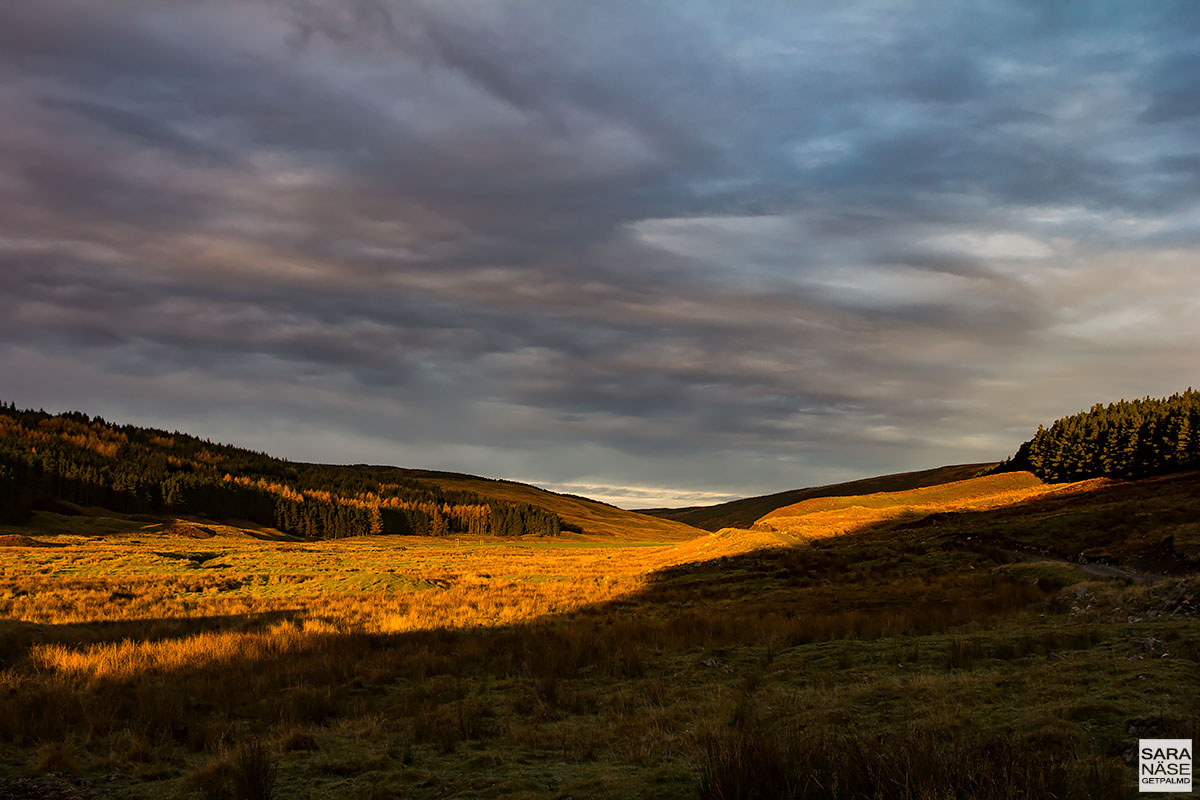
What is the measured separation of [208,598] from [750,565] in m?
29.7

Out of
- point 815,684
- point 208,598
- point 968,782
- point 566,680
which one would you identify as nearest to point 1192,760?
point 968,782

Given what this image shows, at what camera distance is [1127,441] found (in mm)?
103625

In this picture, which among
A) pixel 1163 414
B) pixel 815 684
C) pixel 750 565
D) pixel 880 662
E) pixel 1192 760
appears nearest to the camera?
pixel 1192 760

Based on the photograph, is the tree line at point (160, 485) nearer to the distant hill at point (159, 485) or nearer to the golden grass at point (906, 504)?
the distant hill at point (159, 485)

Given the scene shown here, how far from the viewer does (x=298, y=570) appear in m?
49.1

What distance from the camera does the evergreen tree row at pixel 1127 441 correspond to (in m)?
98.4

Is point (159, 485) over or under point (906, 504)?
under

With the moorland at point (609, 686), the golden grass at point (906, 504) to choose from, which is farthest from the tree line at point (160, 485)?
the moorland at point (609, 686)

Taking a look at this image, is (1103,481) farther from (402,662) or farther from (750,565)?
(402,662)

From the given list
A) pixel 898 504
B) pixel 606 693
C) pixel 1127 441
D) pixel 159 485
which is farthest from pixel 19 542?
pixel 1127 441

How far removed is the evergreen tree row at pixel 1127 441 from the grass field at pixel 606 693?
290 ft

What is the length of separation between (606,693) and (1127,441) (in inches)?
4675

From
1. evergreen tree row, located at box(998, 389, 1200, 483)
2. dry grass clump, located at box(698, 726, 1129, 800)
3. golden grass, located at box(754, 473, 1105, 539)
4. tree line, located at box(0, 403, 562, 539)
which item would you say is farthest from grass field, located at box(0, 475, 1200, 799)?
tree line, located at box(0, 403, 562, 539)

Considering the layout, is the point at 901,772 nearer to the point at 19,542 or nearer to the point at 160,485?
the point at 19,542
